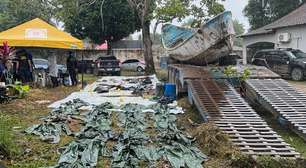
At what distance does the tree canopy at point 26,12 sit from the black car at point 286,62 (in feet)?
98.2

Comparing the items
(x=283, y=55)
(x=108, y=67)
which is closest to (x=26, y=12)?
(x=108, y=67)

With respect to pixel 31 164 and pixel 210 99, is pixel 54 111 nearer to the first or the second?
pixel 210 99

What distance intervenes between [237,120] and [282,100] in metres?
2.09

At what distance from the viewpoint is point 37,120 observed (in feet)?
34.9

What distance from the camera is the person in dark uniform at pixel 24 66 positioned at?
1828 centimetres

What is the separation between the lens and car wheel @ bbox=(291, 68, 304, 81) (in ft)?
71.7

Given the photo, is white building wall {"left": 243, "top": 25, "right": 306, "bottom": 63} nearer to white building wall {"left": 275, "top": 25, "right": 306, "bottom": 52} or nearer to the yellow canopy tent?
white building wall {"left": 275, "top": 25, "right": 306, "bottom": 52}

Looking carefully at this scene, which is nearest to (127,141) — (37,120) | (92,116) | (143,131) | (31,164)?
(143,131)

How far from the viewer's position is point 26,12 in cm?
4791

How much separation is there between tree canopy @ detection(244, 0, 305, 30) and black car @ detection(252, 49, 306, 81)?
60.6 ft

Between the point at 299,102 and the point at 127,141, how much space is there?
4802 mm

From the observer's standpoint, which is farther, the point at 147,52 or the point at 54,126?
the point at 147,52

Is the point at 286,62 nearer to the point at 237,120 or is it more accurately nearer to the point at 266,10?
the point at 237,120

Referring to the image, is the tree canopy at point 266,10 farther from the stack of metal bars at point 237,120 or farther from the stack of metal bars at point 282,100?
the stack of metal bars at point 237,120
